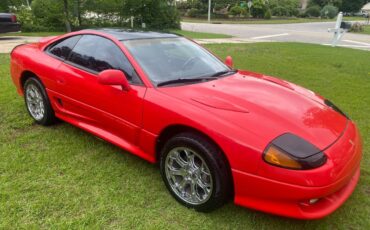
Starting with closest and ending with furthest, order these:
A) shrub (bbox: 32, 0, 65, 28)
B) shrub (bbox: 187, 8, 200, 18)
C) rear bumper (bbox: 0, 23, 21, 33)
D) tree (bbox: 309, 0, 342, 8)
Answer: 1. rear bumper (bbox: 0, 23, 21, 33)
2. shrub (bbox: 32, 0, 65, 28)
3. shrub (bbox: 187, 8, 200, 18)
4. tree (bbox: 309, 0, 342, 8)

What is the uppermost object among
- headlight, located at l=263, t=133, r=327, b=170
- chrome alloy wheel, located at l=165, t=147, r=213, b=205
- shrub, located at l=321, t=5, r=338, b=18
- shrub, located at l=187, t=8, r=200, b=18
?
headlight, located at l=263, t=133, r=327, b=170

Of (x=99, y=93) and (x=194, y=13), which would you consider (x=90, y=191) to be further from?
(x=194, y=13)

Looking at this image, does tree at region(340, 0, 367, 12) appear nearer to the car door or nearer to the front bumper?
the car door

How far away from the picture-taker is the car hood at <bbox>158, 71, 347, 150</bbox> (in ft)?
8.55

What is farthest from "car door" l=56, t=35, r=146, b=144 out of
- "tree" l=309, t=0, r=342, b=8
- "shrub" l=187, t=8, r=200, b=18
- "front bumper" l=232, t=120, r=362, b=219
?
"tree" l=309, t=0, r=342, b=8

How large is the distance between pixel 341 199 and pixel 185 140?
49.5 inches

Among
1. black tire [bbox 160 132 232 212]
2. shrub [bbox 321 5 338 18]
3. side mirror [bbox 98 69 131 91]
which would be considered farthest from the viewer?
shrub [bbox 321 5 338 18]

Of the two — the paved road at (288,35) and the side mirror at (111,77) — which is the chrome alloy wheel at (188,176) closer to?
the side mirror at (111,77)

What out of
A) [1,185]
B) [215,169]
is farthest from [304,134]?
[1,185]

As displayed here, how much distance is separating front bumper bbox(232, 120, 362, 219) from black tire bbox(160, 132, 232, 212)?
0.32 ft

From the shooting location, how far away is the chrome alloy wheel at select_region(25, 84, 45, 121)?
14.3ft

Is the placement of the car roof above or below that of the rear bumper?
above

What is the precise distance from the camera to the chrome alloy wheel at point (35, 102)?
14.3ft

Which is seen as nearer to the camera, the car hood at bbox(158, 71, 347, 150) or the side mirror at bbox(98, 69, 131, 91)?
the car hood at bbox(158, 71, 347, 150)
